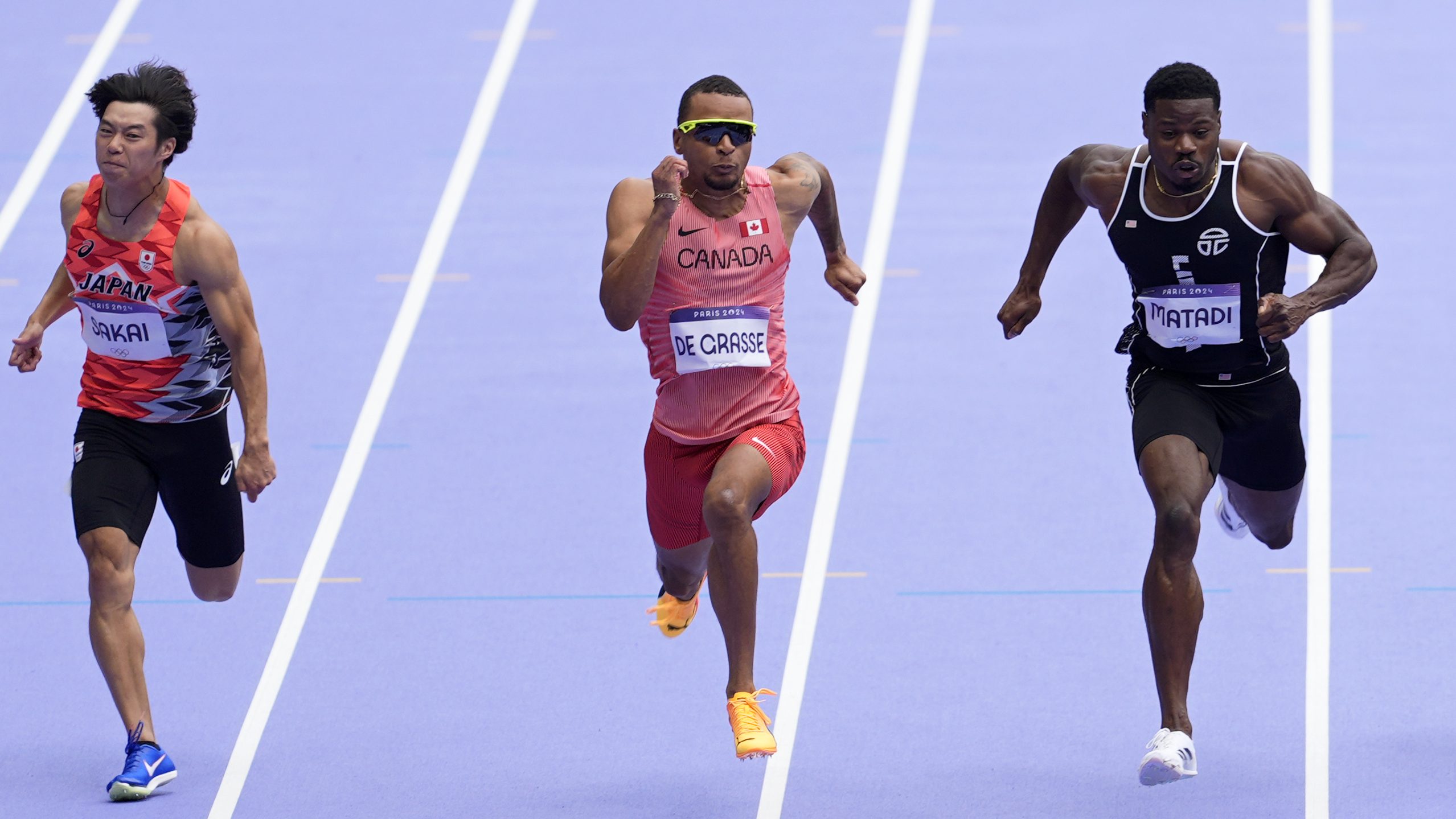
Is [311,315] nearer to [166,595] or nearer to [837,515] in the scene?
[166,595]

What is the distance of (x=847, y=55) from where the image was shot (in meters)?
10.6

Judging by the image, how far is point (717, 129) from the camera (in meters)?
5.41

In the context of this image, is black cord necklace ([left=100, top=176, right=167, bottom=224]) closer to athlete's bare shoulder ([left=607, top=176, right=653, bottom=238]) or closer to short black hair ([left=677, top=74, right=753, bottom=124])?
athlete's bare shoulder ([left=607, top=176, right=653, bottom=238])

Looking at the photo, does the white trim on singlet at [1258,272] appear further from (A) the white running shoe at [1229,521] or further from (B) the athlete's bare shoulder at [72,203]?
(B) the athlete's bare shoulder at [72,203]

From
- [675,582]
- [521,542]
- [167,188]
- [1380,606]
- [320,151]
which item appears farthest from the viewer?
[320,151]

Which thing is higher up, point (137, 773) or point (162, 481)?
point (162, 481)

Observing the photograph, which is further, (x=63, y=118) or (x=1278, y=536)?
(x=63, y=118)

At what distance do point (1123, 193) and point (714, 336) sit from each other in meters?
1.18

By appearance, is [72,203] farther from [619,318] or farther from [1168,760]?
[1168,760]

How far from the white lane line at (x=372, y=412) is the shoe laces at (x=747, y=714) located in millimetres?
1509

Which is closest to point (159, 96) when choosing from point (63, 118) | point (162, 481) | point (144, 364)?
point (144, 364)

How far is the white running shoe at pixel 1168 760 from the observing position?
198 inches

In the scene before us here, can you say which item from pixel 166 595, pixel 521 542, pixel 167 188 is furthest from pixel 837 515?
pixel 167 188

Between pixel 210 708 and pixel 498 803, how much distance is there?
3.80ft
